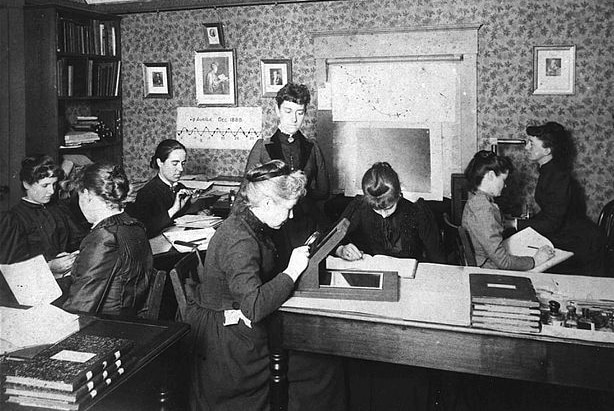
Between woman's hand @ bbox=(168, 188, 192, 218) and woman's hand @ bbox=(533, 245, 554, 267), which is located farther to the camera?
woman's hand @ bbox=(168, 188, 192, 218)

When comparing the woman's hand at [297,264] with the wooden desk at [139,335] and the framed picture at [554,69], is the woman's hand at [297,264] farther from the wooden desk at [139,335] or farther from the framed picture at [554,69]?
the framed picture at [554,69]

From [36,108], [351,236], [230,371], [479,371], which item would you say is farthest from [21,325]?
[36,108]

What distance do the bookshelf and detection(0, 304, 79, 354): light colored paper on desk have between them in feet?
11.5

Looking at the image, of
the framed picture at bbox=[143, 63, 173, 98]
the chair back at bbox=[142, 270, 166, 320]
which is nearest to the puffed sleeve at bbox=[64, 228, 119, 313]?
the chair back at bbox=[142, 270, 166, 320]

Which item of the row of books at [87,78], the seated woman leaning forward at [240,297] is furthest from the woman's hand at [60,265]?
the row of books at [87,78]

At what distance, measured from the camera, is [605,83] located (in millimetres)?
4477

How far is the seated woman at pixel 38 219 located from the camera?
136 inches

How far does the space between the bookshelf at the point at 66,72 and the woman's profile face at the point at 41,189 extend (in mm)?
1530

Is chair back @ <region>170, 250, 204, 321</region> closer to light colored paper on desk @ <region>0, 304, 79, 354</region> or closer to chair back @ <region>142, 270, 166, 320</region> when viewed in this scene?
chair back @ <region>142, 270, 166, 320</region>

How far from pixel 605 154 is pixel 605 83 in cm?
54

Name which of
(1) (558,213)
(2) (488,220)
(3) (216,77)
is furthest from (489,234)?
(3) (216,77)

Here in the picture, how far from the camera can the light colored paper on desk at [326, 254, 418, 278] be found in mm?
2582

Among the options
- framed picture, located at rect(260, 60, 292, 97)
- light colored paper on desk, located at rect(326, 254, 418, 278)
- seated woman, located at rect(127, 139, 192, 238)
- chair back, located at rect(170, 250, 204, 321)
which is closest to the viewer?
chair back, located at rect(170, 250, 204, 321)

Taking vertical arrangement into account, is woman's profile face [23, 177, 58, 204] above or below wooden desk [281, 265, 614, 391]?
above
